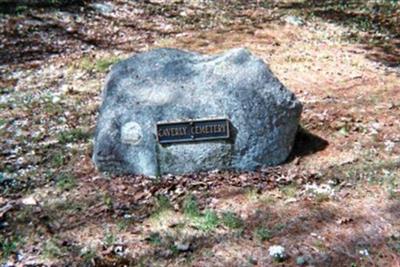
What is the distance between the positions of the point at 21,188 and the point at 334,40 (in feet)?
22.8

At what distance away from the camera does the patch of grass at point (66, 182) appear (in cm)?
578

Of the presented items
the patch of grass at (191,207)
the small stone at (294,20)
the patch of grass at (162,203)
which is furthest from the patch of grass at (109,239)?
the small stone at (294,20)

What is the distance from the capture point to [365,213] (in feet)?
17.1

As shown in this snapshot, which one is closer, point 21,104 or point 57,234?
point 57,234

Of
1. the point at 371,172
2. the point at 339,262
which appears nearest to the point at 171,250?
the point at 339,262

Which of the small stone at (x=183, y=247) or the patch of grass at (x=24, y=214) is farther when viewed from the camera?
the patch of grass at (x=24, y=214)

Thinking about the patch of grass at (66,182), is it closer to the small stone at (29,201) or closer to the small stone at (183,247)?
the small stone at (29,201)

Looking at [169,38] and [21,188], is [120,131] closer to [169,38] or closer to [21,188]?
[21,188]

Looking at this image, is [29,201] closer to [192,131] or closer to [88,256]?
[88,256]

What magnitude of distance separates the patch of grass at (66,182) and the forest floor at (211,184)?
0.07 ft

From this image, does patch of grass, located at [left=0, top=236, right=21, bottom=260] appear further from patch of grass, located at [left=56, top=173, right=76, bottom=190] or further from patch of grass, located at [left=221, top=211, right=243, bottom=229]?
patch of grass, located at [left=221, top=211, right=243, bottom=229]

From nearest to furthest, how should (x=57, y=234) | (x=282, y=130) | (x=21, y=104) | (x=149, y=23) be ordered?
(x=57, y=234)
(x=282, y=130)
(x=21, y=104)
(x=149, y=23)

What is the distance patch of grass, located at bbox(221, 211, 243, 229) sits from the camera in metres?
5.07

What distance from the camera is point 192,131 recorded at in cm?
571
